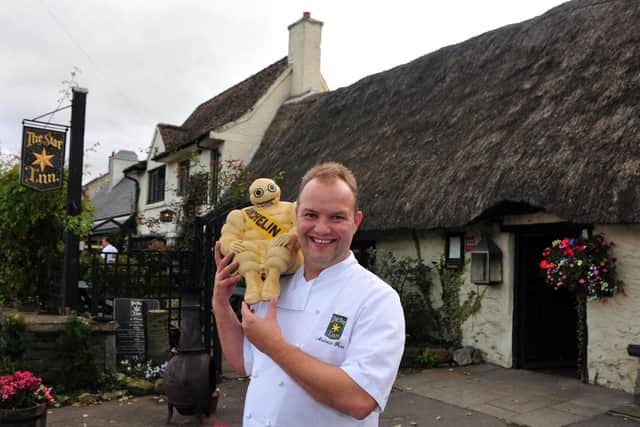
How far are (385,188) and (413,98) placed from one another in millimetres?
3479

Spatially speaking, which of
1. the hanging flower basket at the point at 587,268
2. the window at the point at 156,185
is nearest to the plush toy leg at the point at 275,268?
the hanging flower basket at the point at 587,268

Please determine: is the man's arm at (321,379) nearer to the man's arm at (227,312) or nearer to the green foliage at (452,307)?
the man's arm at (227,312)

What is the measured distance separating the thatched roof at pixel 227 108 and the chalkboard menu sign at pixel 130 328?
9372 mm

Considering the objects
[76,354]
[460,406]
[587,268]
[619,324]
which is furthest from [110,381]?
[619,324]

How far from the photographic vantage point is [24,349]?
6.11 m

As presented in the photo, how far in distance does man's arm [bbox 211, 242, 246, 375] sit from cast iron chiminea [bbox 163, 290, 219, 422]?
352 cm

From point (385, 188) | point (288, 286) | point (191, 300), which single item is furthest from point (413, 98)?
point (288, 286)

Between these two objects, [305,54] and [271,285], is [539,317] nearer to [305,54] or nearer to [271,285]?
[271,285]

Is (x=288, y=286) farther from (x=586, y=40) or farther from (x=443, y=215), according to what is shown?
(x=586, y=40)

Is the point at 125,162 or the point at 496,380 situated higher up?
the point at 125,162

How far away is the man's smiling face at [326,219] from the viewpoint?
1.68 meters

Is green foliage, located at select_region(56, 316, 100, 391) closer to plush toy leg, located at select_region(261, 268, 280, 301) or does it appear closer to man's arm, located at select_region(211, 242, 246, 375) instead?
man's arm, located at select_region(211, 242, 246, 375)

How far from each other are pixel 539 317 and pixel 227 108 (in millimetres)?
12860

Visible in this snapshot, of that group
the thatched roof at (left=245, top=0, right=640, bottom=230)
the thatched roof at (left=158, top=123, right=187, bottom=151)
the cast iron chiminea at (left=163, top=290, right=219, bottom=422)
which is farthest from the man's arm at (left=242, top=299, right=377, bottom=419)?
the thatched roof at (left=158, top=123, right=187, bottom=151)
